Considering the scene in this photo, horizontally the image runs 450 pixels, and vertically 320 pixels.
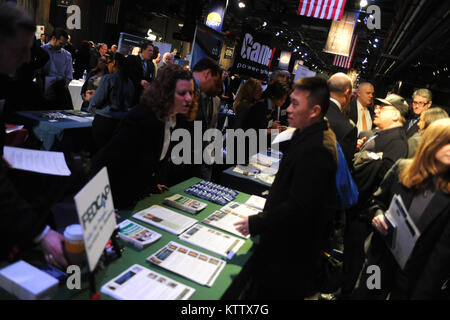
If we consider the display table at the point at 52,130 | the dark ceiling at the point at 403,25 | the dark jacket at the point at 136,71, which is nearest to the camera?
the display table at the point at 52,130

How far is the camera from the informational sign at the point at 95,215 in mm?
1077

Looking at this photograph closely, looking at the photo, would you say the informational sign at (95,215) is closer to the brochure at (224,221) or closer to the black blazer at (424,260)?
the brochure at (224,221)

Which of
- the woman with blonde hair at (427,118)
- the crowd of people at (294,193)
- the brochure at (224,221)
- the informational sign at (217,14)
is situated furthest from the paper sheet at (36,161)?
the informational sign at (217,14)

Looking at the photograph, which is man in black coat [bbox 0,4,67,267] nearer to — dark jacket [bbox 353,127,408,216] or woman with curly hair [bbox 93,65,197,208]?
woman with curly hair [bbox 93,65,197,208]

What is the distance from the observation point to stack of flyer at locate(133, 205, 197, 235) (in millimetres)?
1877

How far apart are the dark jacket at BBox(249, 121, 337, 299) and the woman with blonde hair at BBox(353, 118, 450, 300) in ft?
1.90

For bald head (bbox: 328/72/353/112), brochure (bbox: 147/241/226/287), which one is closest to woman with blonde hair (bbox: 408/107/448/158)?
bald head (bbox: 328/72/353/112)

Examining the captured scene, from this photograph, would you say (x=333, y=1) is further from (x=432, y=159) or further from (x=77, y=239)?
(x=77, y=239)

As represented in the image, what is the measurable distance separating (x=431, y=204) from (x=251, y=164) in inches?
86.4

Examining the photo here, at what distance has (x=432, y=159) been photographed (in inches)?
76.5

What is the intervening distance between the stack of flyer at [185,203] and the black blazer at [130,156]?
0.29 metres

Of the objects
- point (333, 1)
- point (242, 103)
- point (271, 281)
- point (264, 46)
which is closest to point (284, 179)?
point (271, 281)

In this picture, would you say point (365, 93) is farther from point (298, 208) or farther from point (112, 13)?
point (112, 13)

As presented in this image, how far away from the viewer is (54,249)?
126 cm
